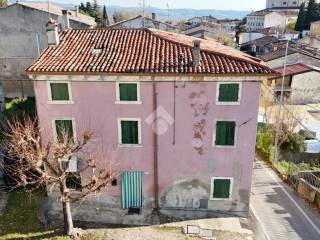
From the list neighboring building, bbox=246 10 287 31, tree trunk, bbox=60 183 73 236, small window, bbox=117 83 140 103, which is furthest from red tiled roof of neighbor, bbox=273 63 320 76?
neighboring building, bbox=246 10 287 31

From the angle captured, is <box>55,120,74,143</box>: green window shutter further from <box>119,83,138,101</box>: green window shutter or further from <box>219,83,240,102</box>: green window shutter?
<box>219,83,240,102</box>: green window shutter

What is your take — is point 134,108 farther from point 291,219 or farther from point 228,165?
point 291,219

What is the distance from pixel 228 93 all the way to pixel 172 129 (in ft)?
12.5

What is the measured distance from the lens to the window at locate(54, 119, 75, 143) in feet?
66.5

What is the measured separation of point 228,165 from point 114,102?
7.70 m

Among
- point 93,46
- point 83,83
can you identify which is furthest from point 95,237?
point 93,46

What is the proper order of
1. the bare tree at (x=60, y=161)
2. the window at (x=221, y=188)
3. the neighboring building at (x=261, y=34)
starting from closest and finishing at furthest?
the bare tree at (x=60, y=161) → the window at (x=221, y=188) → the neighboring building at (x=261, y=34)

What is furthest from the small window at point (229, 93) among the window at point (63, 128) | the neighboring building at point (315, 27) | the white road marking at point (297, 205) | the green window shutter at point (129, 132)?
the neighboring building at point (315, 27)

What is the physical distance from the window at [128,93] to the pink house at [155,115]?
2.2 inches

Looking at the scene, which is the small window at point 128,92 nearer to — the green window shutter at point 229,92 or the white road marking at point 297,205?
the green window shutter at point 229,92

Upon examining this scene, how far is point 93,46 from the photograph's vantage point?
21.1m

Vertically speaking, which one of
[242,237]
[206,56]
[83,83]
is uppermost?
[206,56]

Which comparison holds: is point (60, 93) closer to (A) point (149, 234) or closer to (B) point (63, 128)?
(B) point (63, 128)

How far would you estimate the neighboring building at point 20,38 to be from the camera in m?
33.4
